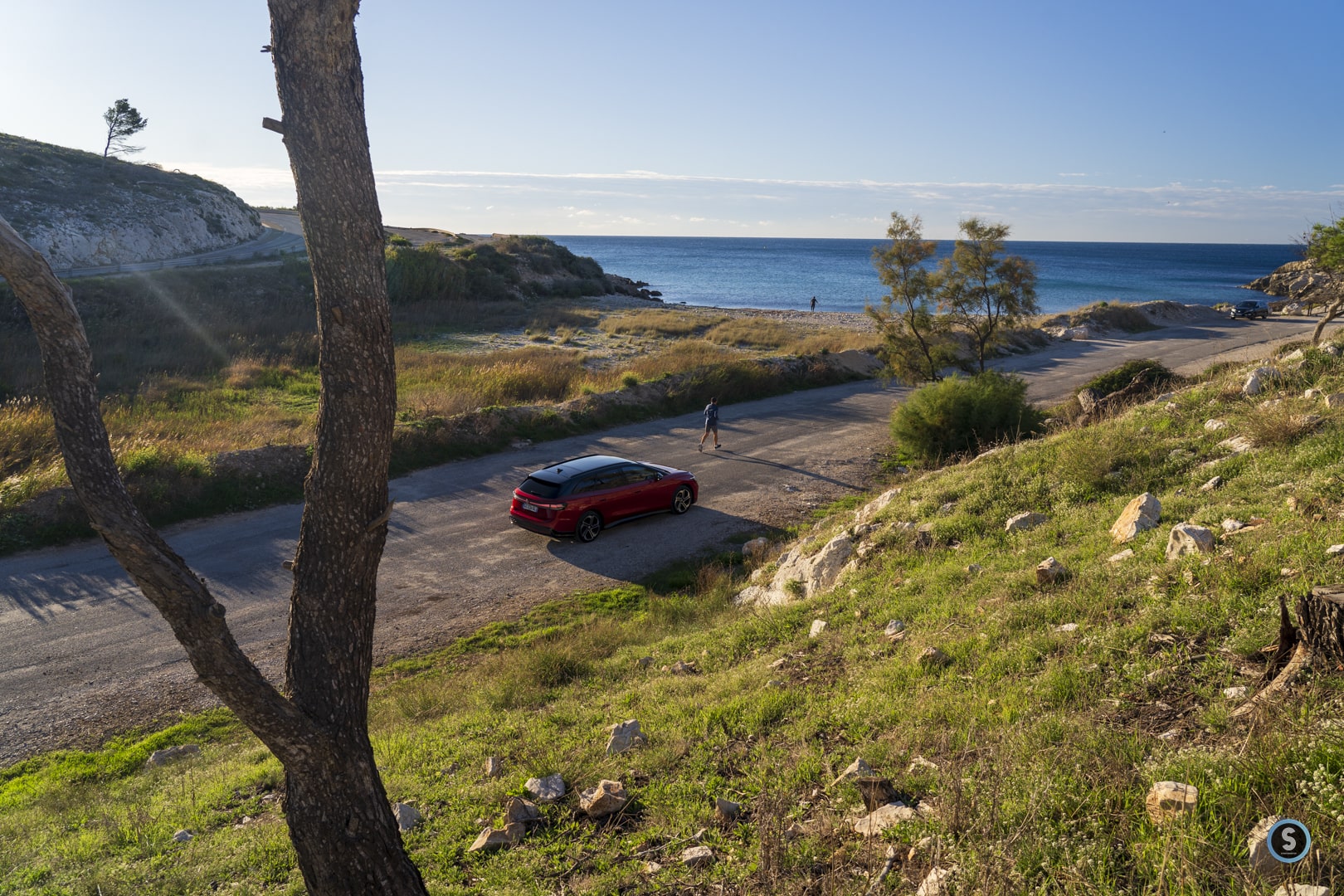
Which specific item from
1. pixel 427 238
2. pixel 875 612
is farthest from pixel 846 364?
pixel 427 238

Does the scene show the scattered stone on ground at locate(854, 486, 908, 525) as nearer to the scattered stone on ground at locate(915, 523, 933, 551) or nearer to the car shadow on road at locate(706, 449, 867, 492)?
the scattered stone on ground at locate(915, 523, 933, 551)

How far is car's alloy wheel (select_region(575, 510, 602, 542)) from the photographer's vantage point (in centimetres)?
1609

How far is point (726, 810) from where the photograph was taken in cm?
520

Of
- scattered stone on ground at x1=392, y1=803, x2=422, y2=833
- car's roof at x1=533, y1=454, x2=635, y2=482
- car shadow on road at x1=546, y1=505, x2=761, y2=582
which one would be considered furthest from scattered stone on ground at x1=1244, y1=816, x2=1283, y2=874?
car's roof at x1=533, y1=454, x2=635, y2=482

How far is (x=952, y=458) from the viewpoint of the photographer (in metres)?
19.8

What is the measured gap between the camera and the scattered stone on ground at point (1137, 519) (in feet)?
27.1

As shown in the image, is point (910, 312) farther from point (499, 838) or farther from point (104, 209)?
point (104, 209)

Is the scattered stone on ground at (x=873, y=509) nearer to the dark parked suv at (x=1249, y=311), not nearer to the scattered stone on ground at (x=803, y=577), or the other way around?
the scattered stone on ground at (x=803, y=577)

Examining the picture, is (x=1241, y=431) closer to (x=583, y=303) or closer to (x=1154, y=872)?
(x=1154, y=872)

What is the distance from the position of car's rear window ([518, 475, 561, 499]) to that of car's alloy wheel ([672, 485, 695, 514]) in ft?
9.84

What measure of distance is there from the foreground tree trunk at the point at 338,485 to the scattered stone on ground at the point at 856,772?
2.63 m

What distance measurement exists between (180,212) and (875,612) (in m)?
69.5

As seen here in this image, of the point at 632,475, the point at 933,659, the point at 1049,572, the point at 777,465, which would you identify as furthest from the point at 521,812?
the point at 777,465

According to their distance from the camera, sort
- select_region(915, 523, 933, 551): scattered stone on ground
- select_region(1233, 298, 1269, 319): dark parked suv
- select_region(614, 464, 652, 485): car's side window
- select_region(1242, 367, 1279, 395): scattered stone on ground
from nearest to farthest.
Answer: select_region(915, 523, 933, 551): scattered stone on ground
select_region(1242, 367, 1279, 395): scattered stone on ground
select_region(614, 464, 652, 485): car's side window
select_region(1233, 298, 1269, 319): dark parked suv
